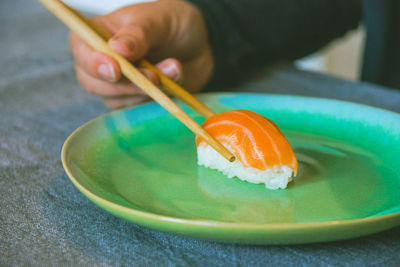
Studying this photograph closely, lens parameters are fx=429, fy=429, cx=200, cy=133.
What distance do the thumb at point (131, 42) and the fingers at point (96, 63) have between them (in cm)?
3

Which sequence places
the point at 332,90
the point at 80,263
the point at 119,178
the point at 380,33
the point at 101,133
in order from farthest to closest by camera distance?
the point at 380,33, the point at 332,90, the point at 101,133, the point at 119,178, the point at 80,263

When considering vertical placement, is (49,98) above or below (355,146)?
below

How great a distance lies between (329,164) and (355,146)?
78 mm

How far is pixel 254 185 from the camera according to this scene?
0.52m

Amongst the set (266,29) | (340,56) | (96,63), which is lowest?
(340,56)

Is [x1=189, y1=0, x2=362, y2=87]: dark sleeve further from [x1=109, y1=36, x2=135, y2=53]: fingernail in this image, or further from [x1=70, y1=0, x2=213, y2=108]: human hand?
[x1=109, y1=36, x2=135, y2=53]: fingernail

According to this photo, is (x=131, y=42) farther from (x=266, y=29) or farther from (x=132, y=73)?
(x=266, y=29)

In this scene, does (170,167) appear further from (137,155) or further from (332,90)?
(332,90)

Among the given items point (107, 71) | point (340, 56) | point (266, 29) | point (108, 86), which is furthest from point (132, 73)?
point (340, 56)

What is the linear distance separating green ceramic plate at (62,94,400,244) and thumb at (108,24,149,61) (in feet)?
0.31

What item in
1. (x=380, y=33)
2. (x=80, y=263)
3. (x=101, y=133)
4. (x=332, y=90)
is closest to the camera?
(x=80, y=263)

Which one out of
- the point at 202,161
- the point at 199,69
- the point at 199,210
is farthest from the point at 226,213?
the point at 199,69

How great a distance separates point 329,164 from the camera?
57 cm

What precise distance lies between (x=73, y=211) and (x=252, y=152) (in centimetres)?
24
